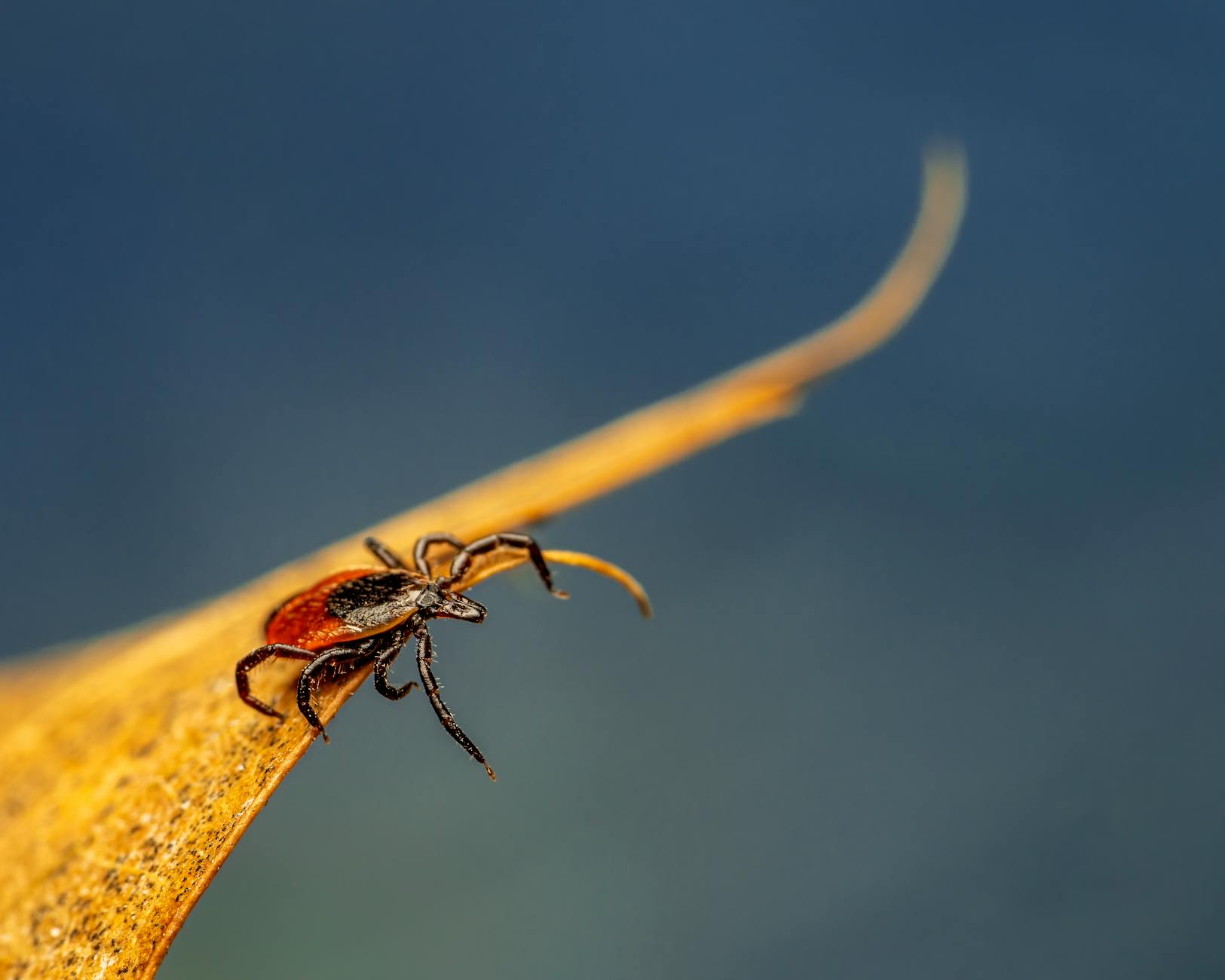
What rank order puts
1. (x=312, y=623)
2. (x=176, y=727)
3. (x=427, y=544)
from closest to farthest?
1. (x=176, y=727)
2. (x=312, y=623)
3. (x=427, y=544)

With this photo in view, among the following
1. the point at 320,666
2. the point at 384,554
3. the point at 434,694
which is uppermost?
the point at 320,666

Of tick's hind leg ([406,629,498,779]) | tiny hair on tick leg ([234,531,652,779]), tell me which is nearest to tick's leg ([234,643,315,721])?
tiny hair on tick leg ([234,531,652,779])

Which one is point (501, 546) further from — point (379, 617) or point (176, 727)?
point (176, 727)

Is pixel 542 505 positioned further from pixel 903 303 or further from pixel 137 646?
pixel 137 646

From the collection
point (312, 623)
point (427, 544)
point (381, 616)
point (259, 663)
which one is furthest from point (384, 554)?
point (259, 663)

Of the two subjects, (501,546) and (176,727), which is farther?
(501,546)

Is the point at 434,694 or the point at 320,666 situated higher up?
the point at 320,666

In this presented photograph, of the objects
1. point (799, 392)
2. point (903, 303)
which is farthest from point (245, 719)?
point (903, 303)

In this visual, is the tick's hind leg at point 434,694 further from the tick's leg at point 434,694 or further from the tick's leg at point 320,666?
the tick's leg at point 320,666
